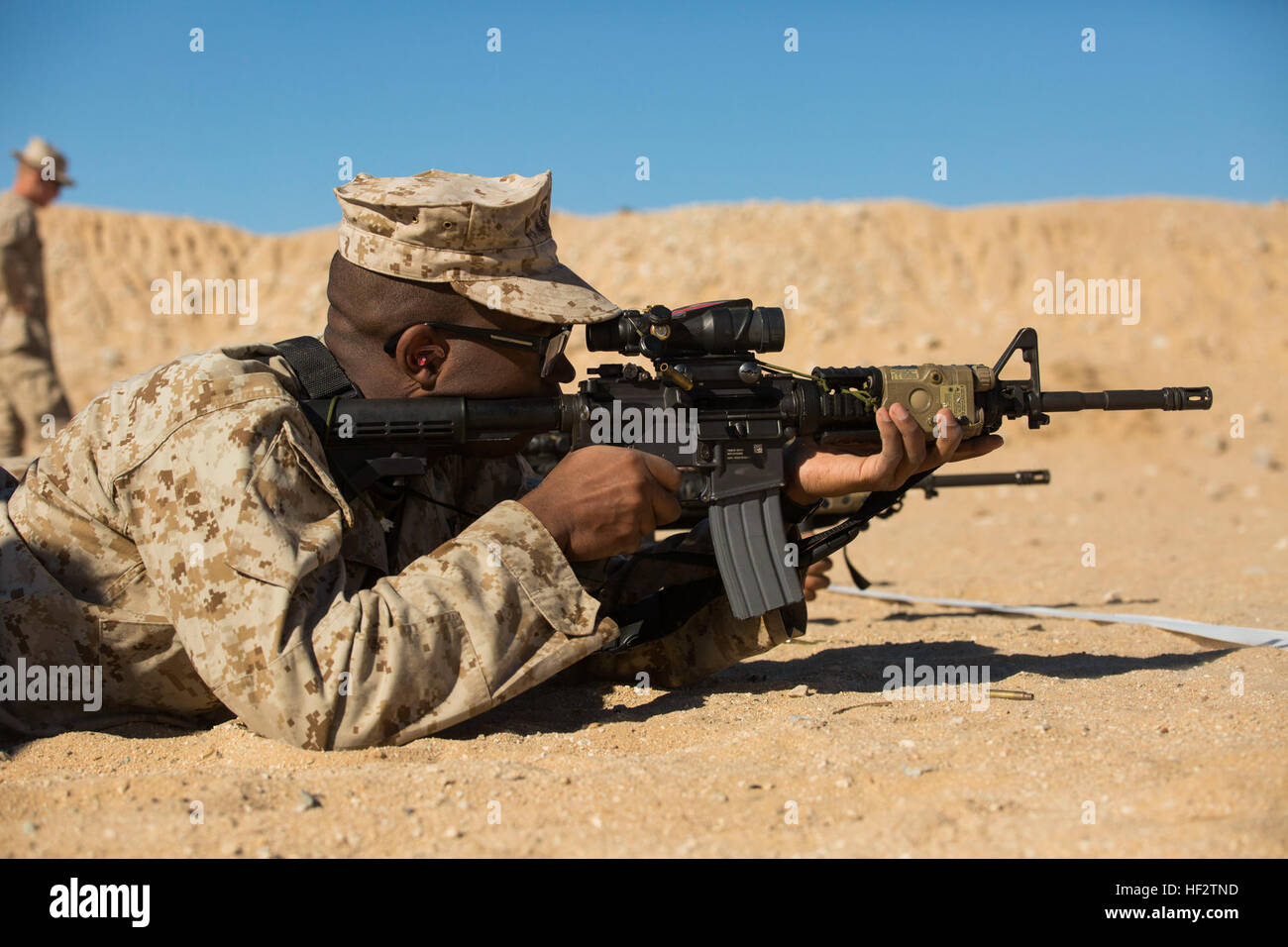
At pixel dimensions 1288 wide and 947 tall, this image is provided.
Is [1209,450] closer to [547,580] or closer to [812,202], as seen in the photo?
[812,202]

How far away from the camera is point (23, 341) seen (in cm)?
1052

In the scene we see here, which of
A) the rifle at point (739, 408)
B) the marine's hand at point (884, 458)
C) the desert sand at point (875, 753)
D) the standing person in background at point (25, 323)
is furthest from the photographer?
the standing person in background at point (25, 323)

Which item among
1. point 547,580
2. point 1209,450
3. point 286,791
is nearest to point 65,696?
point 286,791

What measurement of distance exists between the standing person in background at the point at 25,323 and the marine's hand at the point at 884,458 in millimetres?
8368

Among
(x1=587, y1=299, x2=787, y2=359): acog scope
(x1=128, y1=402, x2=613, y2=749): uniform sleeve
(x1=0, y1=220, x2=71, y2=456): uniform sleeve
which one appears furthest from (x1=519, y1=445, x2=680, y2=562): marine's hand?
(x1=0, y1=220, x2=71, y2=456): uniform sleeve

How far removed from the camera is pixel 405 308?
3.28 metres

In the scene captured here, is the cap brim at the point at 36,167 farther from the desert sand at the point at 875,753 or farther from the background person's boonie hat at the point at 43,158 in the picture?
the desert sand at the point at 875,753

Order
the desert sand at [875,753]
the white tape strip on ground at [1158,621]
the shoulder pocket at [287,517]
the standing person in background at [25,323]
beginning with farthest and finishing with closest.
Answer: the standing person in background at [25,323]
the white tape strip on ground at [1158,621]
the shoulder pocket at [287,517]
the desert sand at [875,753]

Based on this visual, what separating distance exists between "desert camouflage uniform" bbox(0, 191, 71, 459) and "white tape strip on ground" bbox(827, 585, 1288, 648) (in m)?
8.04

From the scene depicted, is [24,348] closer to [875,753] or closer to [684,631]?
[684,631]

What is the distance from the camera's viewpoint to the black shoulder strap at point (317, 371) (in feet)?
10.5

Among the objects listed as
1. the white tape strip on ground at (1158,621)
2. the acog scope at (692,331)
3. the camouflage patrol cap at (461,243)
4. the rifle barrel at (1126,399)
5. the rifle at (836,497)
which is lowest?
the white tape strip on ground at (1158,621)

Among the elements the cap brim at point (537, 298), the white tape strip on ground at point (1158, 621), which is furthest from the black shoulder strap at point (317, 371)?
the white tape strip on ground at point (1158, 621)
